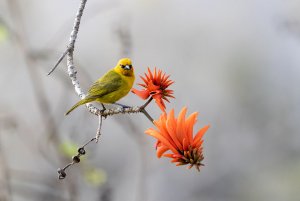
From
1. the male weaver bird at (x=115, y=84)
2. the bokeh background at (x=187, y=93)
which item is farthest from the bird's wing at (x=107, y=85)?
the bokeh background at (x=187, y=93)

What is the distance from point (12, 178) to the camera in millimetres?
3781

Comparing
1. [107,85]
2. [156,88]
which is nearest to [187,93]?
[107,85]

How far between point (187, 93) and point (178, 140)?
2.99 m

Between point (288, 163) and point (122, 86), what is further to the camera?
point (288, 163)

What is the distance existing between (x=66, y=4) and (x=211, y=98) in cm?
123

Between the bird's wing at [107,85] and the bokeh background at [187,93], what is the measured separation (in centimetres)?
229

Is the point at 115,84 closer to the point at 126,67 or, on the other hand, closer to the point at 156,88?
the point at 126,67

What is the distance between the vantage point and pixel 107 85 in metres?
1.40

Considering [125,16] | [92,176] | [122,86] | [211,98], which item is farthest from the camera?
[211,98]

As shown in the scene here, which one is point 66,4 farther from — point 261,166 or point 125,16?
point 261,166

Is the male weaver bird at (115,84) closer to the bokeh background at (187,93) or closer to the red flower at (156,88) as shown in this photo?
the red flower at (156,88)

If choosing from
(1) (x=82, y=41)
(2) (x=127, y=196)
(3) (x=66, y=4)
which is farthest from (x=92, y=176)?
(3) (x=66, y=4)

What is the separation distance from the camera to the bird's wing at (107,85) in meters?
1.38

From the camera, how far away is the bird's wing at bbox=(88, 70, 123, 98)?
4.54 feet
